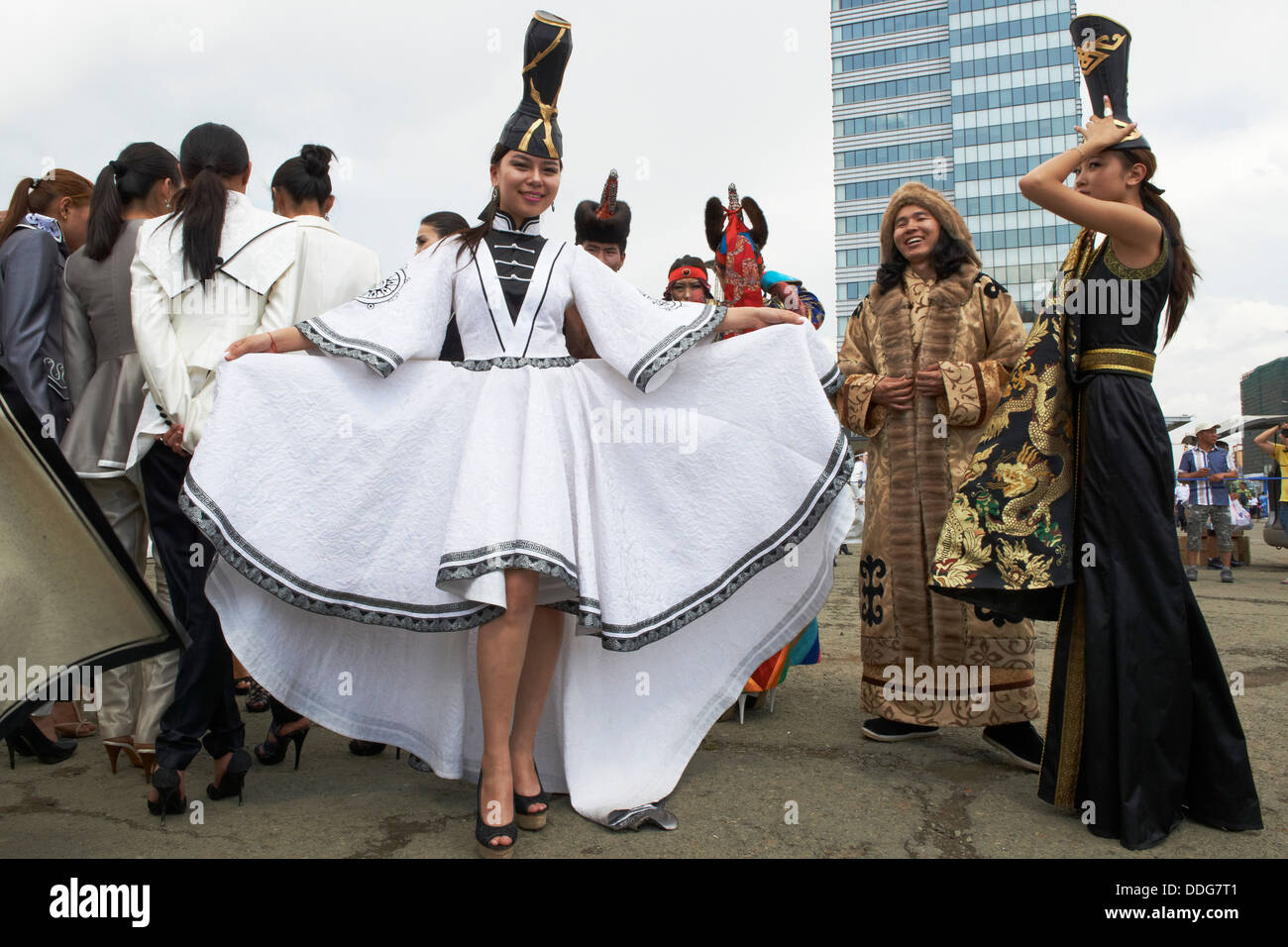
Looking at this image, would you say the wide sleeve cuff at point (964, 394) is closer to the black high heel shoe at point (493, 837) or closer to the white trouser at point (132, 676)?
the black high heel shoe at point (493, 837)

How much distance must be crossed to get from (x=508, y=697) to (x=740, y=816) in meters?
0.76

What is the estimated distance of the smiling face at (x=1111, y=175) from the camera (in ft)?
8.75

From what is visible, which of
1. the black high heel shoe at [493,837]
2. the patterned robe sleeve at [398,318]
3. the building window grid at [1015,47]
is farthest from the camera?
the building window grid at [1015,47]

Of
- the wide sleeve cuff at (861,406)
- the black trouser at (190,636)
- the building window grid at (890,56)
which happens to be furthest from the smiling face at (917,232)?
the building window grid at (890,56)

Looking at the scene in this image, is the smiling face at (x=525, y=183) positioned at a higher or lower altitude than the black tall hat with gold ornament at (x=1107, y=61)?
lower

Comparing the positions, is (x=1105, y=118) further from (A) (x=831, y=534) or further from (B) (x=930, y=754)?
(B) (x=930, y=754)

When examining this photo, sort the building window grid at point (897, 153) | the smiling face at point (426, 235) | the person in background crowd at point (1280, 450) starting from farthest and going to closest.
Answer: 1. the building window grid at point (897, 153)
2. the person in background crowd at point (1280, 450)
3. the smiling face at point (426, 235)

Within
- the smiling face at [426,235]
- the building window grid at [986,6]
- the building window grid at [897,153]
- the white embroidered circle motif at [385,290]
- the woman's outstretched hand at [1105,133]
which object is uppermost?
the building window grid at [986,6]

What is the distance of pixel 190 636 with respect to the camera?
2693 millimetres

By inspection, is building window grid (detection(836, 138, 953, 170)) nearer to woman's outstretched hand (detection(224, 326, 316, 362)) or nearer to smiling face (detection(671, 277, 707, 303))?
smiling face (detection(671, 277, 707, 303))

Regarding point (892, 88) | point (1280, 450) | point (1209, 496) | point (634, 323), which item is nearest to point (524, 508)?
point (634, 323)

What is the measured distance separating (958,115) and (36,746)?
72.2 meters

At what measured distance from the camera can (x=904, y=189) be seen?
3604 mm

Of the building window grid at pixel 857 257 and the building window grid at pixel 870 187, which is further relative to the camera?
the building window grid at pixel 870 187
